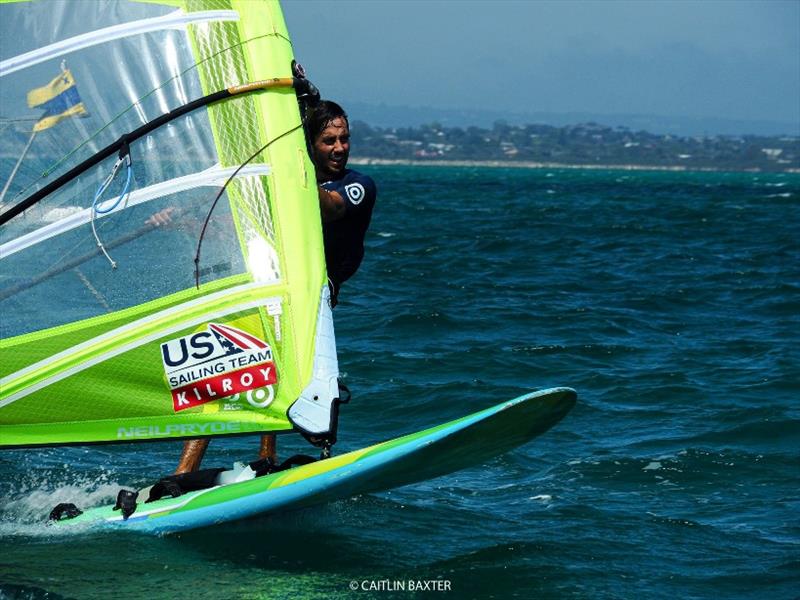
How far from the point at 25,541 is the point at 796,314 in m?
9.92

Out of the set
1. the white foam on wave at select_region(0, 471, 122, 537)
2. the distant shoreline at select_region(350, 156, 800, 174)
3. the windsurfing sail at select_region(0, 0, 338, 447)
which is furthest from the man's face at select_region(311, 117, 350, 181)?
the distant shoreline at select_region(350, 156, 800, 174)

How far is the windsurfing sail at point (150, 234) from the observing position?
17.9 feet

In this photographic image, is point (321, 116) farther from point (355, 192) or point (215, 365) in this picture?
point (215, 365)

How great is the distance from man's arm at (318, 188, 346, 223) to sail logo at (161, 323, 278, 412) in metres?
0.81

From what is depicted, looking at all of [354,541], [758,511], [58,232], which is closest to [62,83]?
[58,232]

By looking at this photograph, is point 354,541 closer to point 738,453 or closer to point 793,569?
point 793,569

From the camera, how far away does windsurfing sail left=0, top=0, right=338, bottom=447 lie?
5.46m

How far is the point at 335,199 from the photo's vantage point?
5969 mm

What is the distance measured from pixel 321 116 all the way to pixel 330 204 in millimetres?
412

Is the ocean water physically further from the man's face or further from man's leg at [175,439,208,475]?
the man's face

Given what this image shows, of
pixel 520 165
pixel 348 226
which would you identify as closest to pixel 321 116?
pixel 348 226

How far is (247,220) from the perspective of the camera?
5590mm

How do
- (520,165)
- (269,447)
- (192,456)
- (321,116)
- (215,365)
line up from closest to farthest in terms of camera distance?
(215,365) < (321,116) < (192,456) < (269,447) < (520,165)

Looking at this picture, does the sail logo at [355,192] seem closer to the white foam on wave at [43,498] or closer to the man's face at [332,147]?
the man's face at [332,147]
